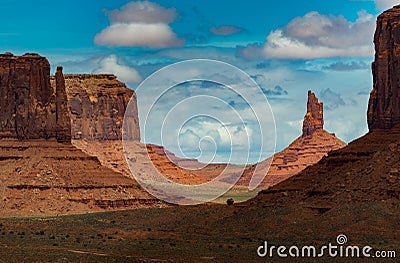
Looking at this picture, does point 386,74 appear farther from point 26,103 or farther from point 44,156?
point 26,103

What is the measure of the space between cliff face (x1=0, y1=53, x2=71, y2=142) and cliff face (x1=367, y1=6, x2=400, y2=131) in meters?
52.9

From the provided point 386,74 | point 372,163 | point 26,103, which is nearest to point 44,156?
point 26,103

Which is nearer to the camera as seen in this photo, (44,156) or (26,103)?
(44,156)

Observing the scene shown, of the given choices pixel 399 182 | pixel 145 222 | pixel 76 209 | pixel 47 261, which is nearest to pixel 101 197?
pixel 76 209

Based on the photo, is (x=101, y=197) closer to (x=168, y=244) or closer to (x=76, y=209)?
(x=76, y=209)

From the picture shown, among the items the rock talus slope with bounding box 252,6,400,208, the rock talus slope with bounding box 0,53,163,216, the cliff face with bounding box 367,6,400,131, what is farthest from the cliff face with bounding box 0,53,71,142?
the cliff face with bounding box 367,6,400,131

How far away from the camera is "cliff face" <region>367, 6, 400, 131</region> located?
358 feet

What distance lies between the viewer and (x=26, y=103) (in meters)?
153

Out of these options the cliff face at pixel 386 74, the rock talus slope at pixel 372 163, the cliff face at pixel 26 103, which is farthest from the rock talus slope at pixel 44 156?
the cliff face at pixel 386 74

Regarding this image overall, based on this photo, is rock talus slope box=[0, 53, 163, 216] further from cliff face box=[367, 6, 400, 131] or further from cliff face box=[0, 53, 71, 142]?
cliff face box=[367, 6, 400, 131]

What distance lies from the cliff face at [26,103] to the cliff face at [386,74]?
52.9 meters

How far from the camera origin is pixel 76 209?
140 m

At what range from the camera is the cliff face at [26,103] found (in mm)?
152500

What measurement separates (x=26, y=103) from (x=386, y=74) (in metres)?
57.9
